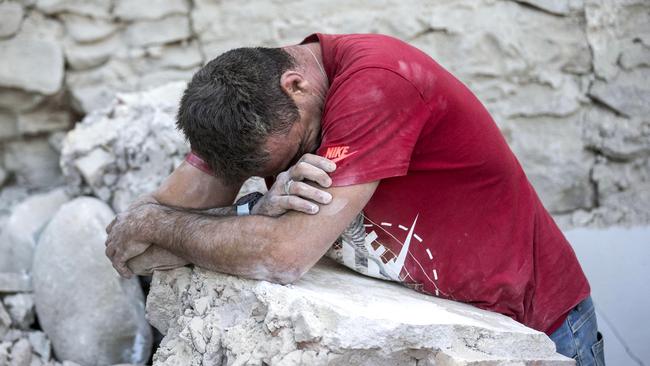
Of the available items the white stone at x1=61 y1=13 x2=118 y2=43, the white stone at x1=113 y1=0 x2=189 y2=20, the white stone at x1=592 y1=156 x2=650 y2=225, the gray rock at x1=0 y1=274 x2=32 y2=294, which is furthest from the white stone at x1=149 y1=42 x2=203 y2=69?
the white stone at x1=592 y1=156 x2=650 y2=225

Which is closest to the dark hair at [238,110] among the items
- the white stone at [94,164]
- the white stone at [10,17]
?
the white stone at [94,164]

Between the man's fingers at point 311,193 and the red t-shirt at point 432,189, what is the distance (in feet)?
0.16

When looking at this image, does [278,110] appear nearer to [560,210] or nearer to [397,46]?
[397,46]

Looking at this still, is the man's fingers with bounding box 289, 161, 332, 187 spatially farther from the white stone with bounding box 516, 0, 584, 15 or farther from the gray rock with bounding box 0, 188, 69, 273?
the white stone with bounding box 516, 0, 584, 15

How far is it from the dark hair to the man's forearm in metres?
0.19

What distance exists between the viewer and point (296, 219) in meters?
2.14

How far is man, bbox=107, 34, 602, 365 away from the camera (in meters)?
2.14

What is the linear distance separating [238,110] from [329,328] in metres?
0.65

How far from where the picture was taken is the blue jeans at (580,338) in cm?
261

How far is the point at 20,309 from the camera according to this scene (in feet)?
11.1

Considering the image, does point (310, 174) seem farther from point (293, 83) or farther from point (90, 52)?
point (90, 52)

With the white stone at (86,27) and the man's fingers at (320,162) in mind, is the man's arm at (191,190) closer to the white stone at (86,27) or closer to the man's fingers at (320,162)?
the man's fingers at (320,162)

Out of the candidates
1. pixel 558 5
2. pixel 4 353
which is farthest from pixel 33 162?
pixel 558 5

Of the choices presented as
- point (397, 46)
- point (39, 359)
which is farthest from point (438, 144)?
point (39, 359)
